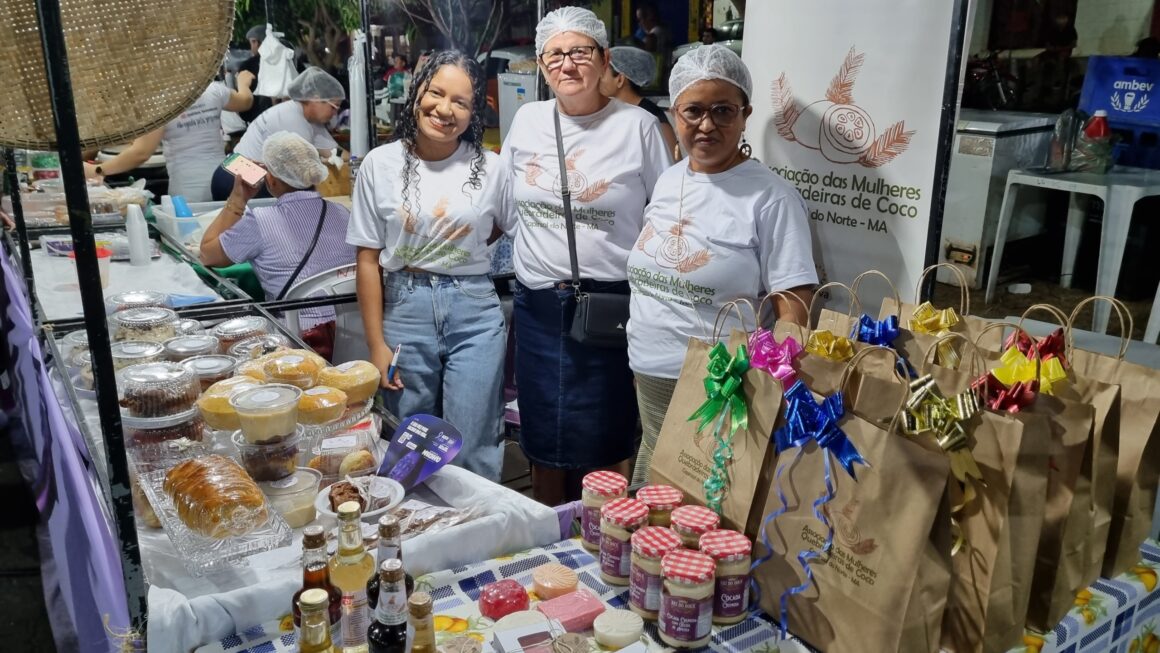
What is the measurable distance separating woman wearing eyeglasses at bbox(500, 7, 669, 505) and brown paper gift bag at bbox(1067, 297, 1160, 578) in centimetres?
126

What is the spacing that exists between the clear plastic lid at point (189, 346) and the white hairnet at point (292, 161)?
1125 millimetres

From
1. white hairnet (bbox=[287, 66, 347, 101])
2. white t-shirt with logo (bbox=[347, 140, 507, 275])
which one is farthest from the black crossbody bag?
white hairnet (bbox=[287, 66, 347, 101])

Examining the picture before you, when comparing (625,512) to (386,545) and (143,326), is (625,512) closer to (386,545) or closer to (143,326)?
(386,545)

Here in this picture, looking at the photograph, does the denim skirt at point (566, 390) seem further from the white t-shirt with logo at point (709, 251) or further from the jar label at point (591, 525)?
the jar label at point (591, 525)

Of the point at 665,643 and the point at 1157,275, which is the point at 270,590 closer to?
the point at 665,643

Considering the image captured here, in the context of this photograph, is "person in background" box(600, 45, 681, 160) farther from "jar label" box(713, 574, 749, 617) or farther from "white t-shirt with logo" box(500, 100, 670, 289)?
"jar label" box(713, 574, 749, 617)

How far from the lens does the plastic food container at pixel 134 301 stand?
8.36ft

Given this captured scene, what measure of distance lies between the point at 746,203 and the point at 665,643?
1.06 meters

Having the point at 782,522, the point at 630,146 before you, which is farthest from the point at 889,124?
the point at 782,522

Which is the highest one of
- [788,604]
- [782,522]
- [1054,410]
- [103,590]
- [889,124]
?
[889,124]

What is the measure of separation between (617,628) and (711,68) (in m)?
1.29

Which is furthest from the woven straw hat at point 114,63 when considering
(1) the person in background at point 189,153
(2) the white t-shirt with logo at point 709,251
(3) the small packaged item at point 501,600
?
(1) the person in background at point 189,153

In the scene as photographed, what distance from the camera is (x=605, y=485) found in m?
1.48

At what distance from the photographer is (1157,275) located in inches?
193
